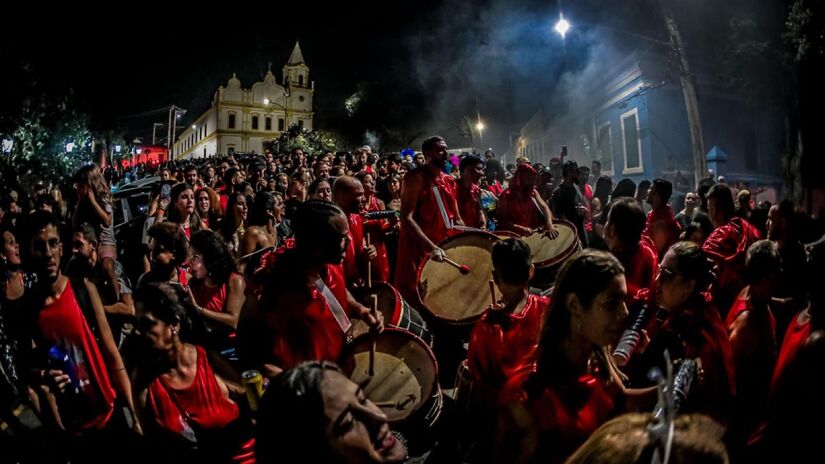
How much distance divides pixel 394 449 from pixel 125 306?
3.79m

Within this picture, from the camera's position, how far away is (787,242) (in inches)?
183

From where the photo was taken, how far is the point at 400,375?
3.48m

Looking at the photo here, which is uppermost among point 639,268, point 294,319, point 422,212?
point 422,212

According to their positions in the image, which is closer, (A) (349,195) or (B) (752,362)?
(B) (752,362)

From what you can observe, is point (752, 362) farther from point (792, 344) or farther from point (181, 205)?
point (181, 205)


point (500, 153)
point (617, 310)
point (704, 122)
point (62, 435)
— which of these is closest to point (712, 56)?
point (704, 122)

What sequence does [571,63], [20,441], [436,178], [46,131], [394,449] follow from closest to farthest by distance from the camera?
1. [394,449]
2. [20,441]
3. [436,178]
4. [46,131]
5. [571,63]

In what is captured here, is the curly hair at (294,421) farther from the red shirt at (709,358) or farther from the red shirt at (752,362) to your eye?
the red shirt at (752,362)

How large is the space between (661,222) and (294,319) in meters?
4.64

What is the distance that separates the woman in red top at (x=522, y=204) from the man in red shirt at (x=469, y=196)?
40 centimetres

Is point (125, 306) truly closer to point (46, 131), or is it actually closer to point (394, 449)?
point (394, 449)

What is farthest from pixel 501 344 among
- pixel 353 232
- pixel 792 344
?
pixel 353 232

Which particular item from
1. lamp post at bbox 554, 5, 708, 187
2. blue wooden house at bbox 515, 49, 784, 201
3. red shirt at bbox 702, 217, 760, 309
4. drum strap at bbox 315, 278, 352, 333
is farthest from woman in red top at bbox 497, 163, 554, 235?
blue wooden house at bbox 515, 49, 784, 201

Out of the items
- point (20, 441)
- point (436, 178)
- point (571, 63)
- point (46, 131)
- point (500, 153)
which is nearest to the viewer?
point (20, 441)
